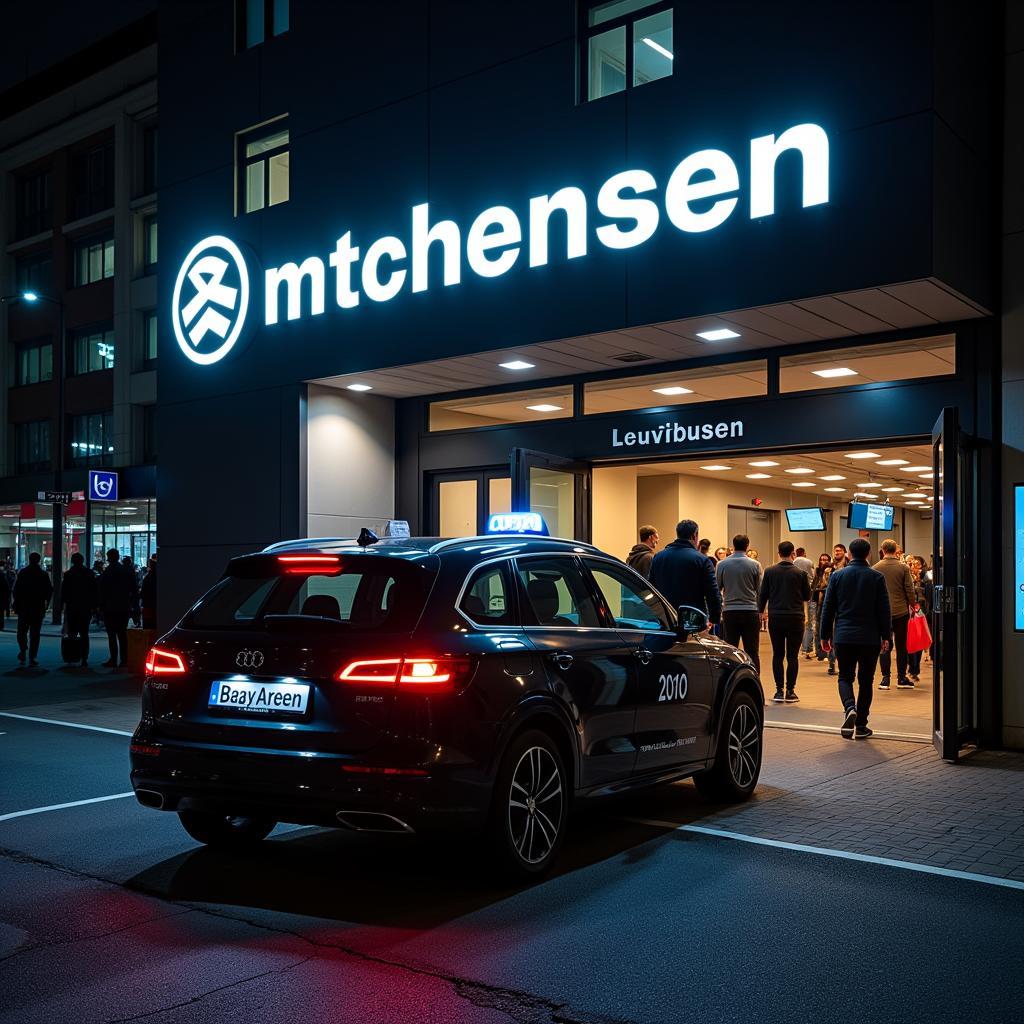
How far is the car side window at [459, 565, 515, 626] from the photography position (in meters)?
5.99

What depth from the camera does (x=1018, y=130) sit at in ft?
36.2

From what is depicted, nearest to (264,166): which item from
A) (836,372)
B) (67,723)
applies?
(67,723)

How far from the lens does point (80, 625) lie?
19703mm

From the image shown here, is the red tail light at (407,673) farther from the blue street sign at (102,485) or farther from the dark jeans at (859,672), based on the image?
the blue street sign at (102,485)

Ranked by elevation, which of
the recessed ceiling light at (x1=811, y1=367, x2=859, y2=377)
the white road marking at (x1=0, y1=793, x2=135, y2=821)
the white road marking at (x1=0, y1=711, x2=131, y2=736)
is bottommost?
the white road marking at (x1=0, y1=711, x2=131, y2=736)

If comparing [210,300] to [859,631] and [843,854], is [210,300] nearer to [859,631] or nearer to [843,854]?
[859,631]

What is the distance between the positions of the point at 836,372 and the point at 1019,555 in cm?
263

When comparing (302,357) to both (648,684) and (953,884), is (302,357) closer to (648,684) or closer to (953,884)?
(648,684)

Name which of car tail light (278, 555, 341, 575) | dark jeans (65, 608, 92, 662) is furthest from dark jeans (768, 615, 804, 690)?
dark jeans (65, 608, 92, 662)

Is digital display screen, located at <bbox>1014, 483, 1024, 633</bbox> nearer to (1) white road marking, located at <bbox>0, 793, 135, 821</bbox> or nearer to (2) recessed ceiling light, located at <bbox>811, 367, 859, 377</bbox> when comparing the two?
(2) recessed ceiling light, located at <bbox>811, 367, 859, 377</bbox>

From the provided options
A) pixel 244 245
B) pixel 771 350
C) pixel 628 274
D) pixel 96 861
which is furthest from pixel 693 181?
pixel 96 861

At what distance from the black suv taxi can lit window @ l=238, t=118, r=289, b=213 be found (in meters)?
10.7

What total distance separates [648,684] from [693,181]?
6.24m

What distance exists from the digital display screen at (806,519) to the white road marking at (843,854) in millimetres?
20213
